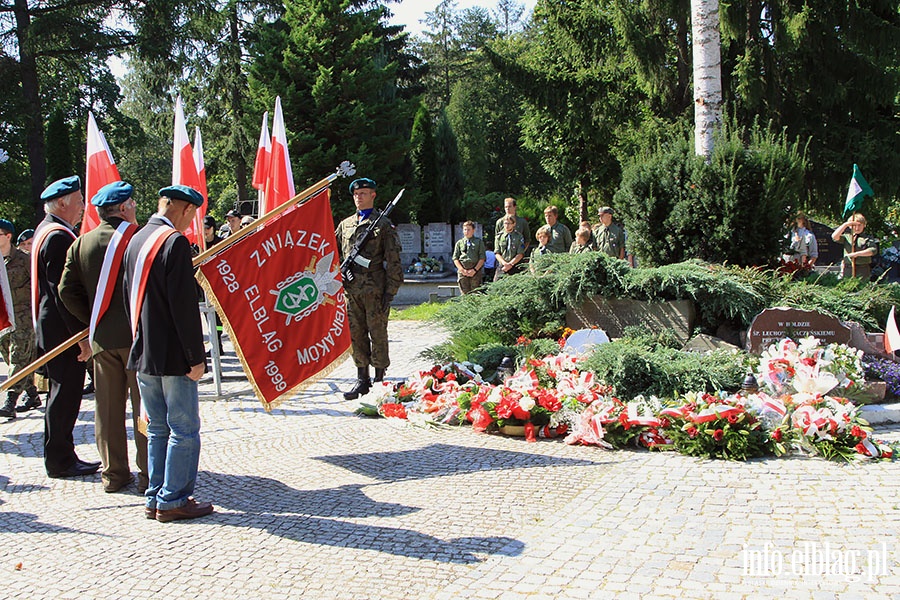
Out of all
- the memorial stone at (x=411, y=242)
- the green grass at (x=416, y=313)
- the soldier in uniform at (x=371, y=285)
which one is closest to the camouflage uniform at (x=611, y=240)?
the soldier in uniform at (x=371, y=285)

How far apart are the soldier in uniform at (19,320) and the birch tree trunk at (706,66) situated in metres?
7.60

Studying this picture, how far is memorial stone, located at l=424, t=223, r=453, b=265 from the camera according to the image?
23.4 metres

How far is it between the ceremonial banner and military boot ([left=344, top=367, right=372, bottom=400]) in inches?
71.5

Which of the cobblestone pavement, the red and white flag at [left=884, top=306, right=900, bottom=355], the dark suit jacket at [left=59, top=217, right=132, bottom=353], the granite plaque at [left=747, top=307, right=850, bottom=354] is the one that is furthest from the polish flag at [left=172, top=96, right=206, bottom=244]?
the red and white flag at [left=884, top=306, right=900, bottom=355]

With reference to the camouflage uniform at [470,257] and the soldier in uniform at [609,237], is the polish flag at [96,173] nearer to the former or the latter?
the camouflage uniform at [470,257]

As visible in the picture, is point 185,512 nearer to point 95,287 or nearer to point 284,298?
point 95,287

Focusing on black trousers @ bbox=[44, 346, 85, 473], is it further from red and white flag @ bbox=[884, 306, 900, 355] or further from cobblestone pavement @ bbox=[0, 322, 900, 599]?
red and white flag @ bbox=[884, 306, 900, 355]

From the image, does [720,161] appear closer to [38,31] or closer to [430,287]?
[430,287]

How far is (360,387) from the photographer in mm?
7895

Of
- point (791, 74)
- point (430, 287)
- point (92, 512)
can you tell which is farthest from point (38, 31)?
point (92, 512)

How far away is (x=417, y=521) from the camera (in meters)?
4.30

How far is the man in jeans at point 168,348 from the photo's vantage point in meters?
4.25

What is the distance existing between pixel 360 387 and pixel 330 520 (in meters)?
3.55

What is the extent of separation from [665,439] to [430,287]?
1525 centimetres
